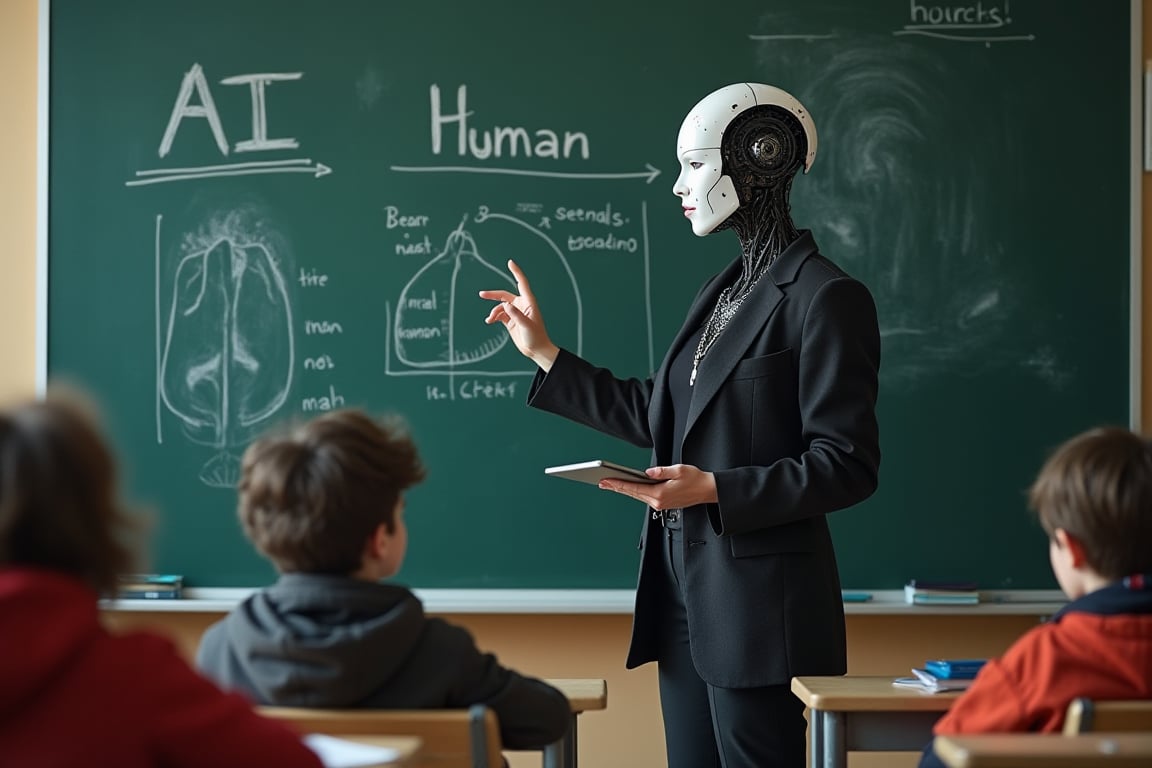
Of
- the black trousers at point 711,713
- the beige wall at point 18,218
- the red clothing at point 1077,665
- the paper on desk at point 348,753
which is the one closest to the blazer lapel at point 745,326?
the black trousers at point 711,713

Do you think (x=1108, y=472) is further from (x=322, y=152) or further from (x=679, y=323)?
(x=322, y=152)

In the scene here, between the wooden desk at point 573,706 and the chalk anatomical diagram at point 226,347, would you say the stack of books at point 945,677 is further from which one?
the chalk anatomical diagram at point 226,347

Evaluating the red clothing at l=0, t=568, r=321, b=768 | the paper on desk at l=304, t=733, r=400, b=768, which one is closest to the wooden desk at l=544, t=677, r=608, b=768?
the paper on desk at l=304, t=733, r=400, b=768

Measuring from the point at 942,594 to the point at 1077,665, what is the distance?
2.02 m

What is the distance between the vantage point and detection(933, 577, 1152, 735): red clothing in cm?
153

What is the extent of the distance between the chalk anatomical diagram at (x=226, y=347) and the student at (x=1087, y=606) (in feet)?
8.01

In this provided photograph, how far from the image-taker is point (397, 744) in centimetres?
134

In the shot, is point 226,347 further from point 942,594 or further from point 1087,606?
point 1087,606

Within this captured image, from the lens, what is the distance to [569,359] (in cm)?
268

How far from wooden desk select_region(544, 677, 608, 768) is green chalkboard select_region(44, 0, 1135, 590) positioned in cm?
160

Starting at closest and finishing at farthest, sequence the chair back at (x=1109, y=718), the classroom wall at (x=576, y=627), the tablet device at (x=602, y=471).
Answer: the chair back at (x=1109, y=718) → the tablet device at (x=602, y=471) → the classroom wall at (x=576, y=627)

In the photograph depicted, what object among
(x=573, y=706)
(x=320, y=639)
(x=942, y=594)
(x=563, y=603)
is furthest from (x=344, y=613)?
(x=942, y=594)

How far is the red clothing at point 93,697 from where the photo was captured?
1070mm

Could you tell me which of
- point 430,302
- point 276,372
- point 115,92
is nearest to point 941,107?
point 430,302
